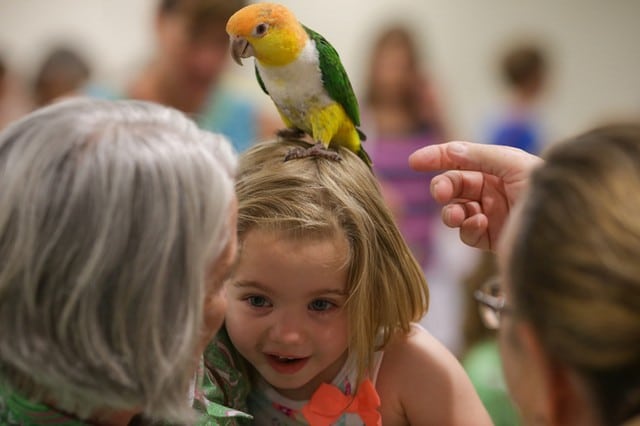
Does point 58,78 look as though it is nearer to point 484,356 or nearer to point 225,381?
point 484,356

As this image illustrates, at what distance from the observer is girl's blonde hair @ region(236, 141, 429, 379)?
1.16 meters

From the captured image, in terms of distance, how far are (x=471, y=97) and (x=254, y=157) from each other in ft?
12.7

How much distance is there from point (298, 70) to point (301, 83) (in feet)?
0.06

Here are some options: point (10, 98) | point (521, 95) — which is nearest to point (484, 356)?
point (10, 98)

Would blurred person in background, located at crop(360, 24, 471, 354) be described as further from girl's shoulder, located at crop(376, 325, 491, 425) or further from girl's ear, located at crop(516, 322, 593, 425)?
girl's ear, located at crop(516, 322, 593, 425)

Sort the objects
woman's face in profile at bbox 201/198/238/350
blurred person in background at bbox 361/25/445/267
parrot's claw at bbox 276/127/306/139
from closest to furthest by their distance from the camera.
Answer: woman's face in profile at bbox 201/198/238/350
parrot's claw at bbox 276/127/306/139
blurred person in background at bbox 361/25/445/267

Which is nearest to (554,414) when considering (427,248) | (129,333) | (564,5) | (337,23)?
(129,333)

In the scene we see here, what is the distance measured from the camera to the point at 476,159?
4.02 feet

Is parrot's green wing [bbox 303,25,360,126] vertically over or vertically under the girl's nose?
over

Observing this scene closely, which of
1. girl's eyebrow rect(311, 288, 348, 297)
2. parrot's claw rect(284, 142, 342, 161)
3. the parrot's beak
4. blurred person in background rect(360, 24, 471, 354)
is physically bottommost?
blurred person in background rect(360, 24, 471, 354)

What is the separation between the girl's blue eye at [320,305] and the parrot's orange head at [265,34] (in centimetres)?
34

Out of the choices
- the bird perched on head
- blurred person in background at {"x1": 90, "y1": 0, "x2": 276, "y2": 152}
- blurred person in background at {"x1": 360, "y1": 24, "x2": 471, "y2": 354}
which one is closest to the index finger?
the bird perched on head

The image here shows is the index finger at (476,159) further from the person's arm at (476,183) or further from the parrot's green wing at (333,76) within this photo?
the parrot's green wing at (333,76)

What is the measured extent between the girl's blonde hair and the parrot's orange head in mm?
139
